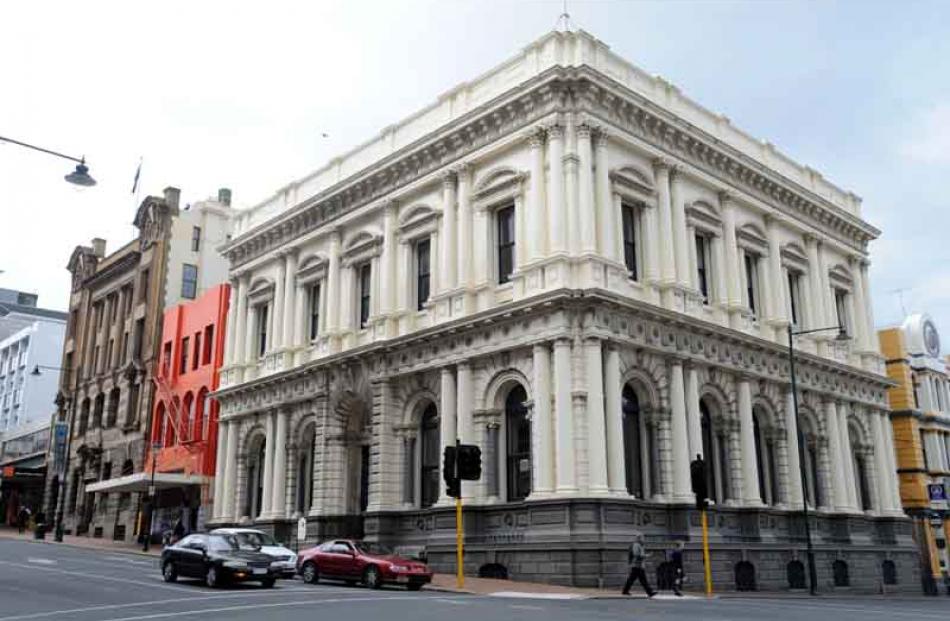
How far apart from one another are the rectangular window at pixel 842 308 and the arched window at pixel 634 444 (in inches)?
663

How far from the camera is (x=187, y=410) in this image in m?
49.2

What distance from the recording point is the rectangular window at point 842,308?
138 feet

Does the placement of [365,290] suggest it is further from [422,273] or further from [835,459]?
[835,459]

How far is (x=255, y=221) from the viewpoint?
146 ft

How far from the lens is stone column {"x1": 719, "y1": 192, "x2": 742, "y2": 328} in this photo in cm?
3353

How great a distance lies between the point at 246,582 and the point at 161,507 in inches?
1165

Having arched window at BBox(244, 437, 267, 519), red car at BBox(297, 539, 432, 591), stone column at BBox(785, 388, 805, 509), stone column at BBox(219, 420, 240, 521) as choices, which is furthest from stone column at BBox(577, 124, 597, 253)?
stone column at BBox(219, 420, 240, 521)

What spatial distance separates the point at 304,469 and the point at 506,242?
13882 millimetres

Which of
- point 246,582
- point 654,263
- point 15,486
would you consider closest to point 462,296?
point 654,263

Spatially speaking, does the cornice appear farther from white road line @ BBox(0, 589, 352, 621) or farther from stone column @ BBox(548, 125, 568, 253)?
white road line @ BBox(0, 589, 352, 621)

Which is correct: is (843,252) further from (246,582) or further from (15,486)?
(15,486)

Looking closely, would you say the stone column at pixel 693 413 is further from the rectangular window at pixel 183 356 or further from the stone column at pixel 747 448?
the rectangular window at pixel 183 356

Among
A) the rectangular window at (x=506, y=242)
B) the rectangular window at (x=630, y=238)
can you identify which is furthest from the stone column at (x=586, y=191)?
the rectangular window at (x=506, y=242)

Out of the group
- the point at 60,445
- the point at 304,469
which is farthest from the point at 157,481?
the point at 60,445
